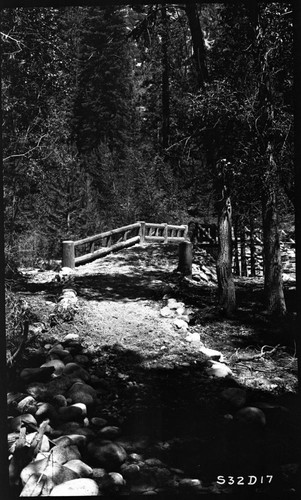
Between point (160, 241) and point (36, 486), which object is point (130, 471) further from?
point (160, 241)

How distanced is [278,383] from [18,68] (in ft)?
8.13

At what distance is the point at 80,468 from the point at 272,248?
1738 mm

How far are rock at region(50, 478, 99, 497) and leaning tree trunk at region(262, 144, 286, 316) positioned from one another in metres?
1.52

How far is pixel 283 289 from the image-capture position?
10.8ft

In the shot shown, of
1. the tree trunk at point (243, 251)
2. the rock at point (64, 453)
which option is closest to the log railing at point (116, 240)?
the tree trunk at point (243, 251)

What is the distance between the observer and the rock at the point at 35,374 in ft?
9.98

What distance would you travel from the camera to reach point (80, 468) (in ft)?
8.96

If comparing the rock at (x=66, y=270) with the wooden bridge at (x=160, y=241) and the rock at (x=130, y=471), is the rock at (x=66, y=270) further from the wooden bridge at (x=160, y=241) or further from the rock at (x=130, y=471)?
the rock at (x=130, y=471)

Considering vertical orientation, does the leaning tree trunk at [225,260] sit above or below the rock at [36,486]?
above

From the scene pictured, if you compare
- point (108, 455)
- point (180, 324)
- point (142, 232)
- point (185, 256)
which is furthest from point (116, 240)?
point (108, 455)

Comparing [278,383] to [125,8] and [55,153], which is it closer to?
[55,153]

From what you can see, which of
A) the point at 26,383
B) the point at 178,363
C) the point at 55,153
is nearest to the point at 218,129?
the point at 55,153

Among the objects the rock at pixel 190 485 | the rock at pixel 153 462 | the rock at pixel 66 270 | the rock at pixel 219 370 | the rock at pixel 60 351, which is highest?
the rock at pixel 66 270

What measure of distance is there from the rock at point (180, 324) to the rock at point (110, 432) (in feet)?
2.67
